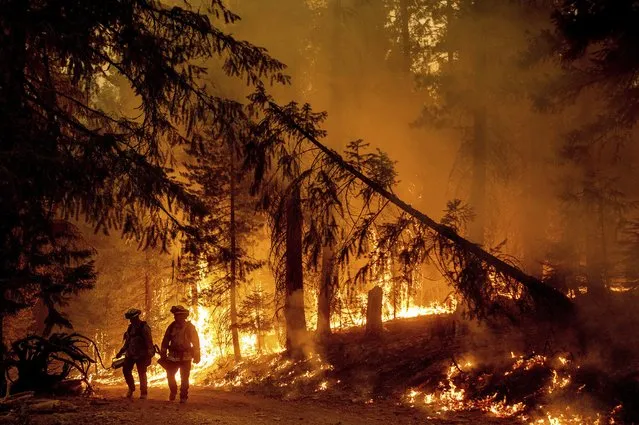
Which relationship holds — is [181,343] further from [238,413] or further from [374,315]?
[374,315]

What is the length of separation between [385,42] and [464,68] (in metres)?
7.73

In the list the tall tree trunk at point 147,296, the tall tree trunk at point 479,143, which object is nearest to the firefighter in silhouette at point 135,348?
the tall tree trunk at point 479,143

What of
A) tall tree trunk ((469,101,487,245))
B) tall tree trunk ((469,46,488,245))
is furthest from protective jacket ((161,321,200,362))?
tall tree trunk ((469,101,487,245))

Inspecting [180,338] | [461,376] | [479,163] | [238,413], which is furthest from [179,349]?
[479,163]

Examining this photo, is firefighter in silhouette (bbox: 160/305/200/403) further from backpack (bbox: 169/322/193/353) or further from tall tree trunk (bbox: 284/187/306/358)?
tall tree trunk (bbox: 284/187/306/358)

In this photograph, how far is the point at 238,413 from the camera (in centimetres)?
870

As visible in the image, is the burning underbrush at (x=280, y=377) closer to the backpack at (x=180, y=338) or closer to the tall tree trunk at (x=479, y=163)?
the backpack at (x=180, y=338)

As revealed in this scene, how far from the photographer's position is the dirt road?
645 cm

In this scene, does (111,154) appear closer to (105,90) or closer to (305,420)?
(305,420)

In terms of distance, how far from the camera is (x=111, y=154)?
23.2 ft

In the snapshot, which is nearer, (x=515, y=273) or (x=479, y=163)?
(x=515, y=273)

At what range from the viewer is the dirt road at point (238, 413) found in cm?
645

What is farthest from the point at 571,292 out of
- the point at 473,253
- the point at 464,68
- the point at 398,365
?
the point at 473,253

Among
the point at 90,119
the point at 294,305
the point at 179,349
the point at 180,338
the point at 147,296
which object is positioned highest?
the point at 90,119
